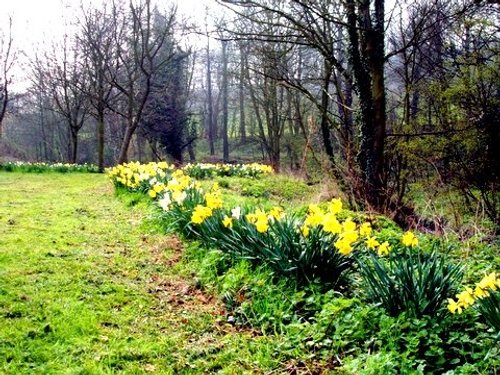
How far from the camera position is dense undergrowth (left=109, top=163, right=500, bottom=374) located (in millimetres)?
2551

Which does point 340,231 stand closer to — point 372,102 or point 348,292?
point 348,292


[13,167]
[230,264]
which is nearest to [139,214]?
[230,264]

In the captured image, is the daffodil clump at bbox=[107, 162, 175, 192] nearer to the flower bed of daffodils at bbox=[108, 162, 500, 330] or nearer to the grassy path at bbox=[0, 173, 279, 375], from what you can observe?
the grassy path at bbox=[0, 173, 279, 375]

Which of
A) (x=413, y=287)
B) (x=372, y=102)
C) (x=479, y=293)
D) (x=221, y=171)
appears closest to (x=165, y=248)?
(x=413, y=287)

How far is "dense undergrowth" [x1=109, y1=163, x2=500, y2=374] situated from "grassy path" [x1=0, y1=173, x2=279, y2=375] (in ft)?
0.94

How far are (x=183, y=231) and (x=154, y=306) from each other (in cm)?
214

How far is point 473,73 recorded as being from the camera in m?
9.73

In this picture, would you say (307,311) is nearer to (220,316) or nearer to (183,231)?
(220,316)

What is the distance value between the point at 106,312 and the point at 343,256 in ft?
6.38

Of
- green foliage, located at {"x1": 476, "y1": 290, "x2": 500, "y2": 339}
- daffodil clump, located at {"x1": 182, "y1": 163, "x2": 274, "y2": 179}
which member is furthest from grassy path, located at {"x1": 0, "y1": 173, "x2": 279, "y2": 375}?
daffodil clump, located at {"x1": 182, "y1": 163, "x2": 274, "y2": 179}

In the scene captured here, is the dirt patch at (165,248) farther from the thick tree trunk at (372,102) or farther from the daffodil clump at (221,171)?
the daffodil clump at (221,171)

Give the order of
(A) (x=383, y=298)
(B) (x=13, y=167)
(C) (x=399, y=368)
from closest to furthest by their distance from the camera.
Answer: (C) (x=399, y=368) < (A) (x=383, y=298) < (B) (x=13, y=167)

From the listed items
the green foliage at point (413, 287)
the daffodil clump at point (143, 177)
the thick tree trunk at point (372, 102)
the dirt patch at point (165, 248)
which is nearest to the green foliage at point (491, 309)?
the green foliage at point (413, 287)

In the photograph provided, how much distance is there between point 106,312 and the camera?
3.54 meters
